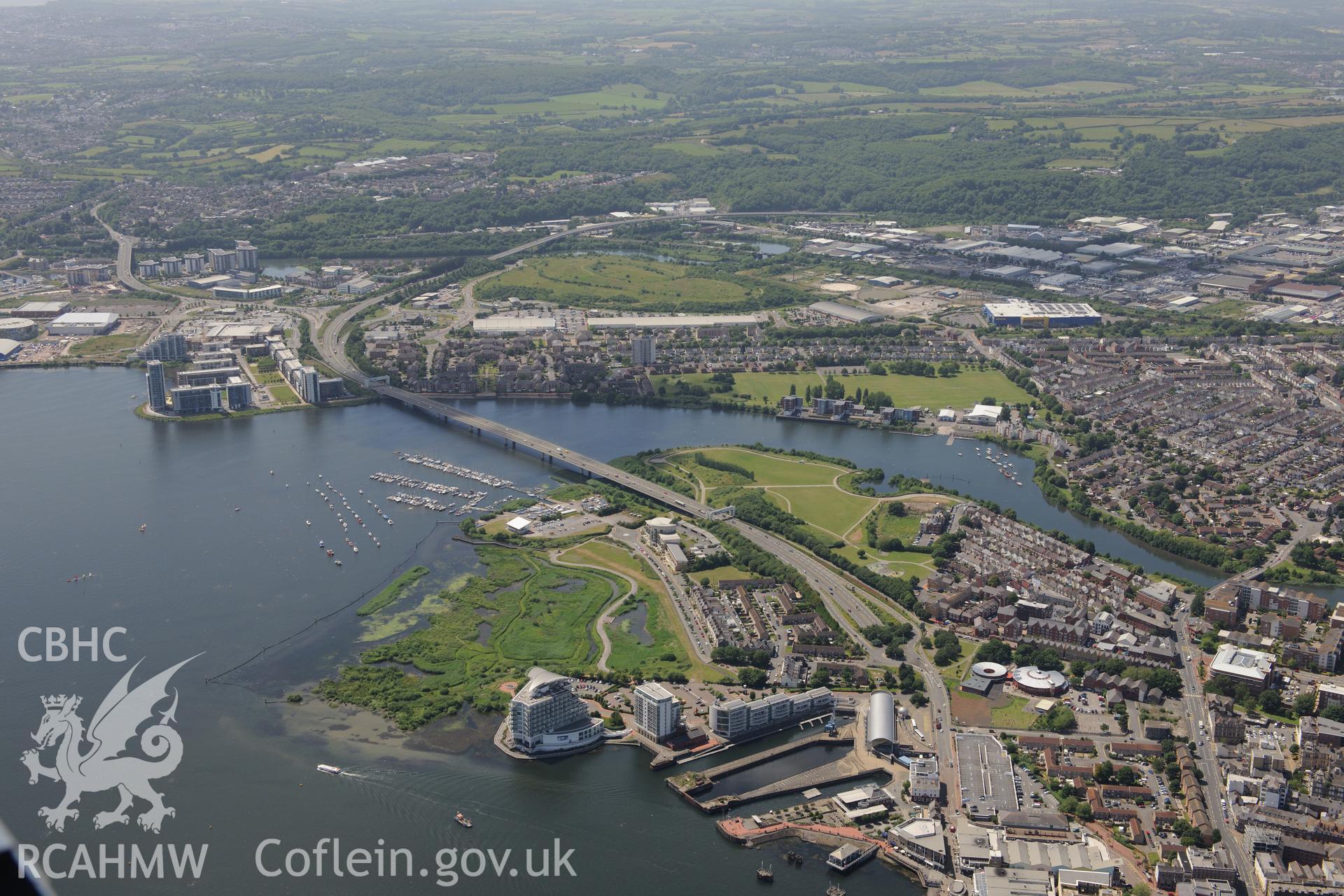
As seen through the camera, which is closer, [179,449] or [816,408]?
[179,449]

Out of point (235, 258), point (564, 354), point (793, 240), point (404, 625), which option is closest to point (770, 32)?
point (793, 240)

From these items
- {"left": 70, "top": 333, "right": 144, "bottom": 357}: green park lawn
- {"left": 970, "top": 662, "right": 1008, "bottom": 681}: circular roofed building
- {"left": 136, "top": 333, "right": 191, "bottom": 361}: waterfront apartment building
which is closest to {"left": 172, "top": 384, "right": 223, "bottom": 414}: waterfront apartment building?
{"left": 136, "top": 333, "right": 191, "bottom": 361}: waterfront apartment building

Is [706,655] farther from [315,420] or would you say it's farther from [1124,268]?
[1124,268]

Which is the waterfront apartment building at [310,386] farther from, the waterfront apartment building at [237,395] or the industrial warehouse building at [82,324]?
the industrial warehouse building at [82,324]

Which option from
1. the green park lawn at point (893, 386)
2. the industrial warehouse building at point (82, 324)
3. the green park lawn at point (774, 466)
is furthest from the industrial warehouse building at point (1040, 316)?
the industrial warehouse building at point (82, 324)

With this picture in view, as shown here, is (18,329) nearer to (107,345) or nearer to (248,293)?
A: (107,345)

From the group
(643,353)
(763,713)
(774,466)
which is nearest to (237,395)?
(643,353)
